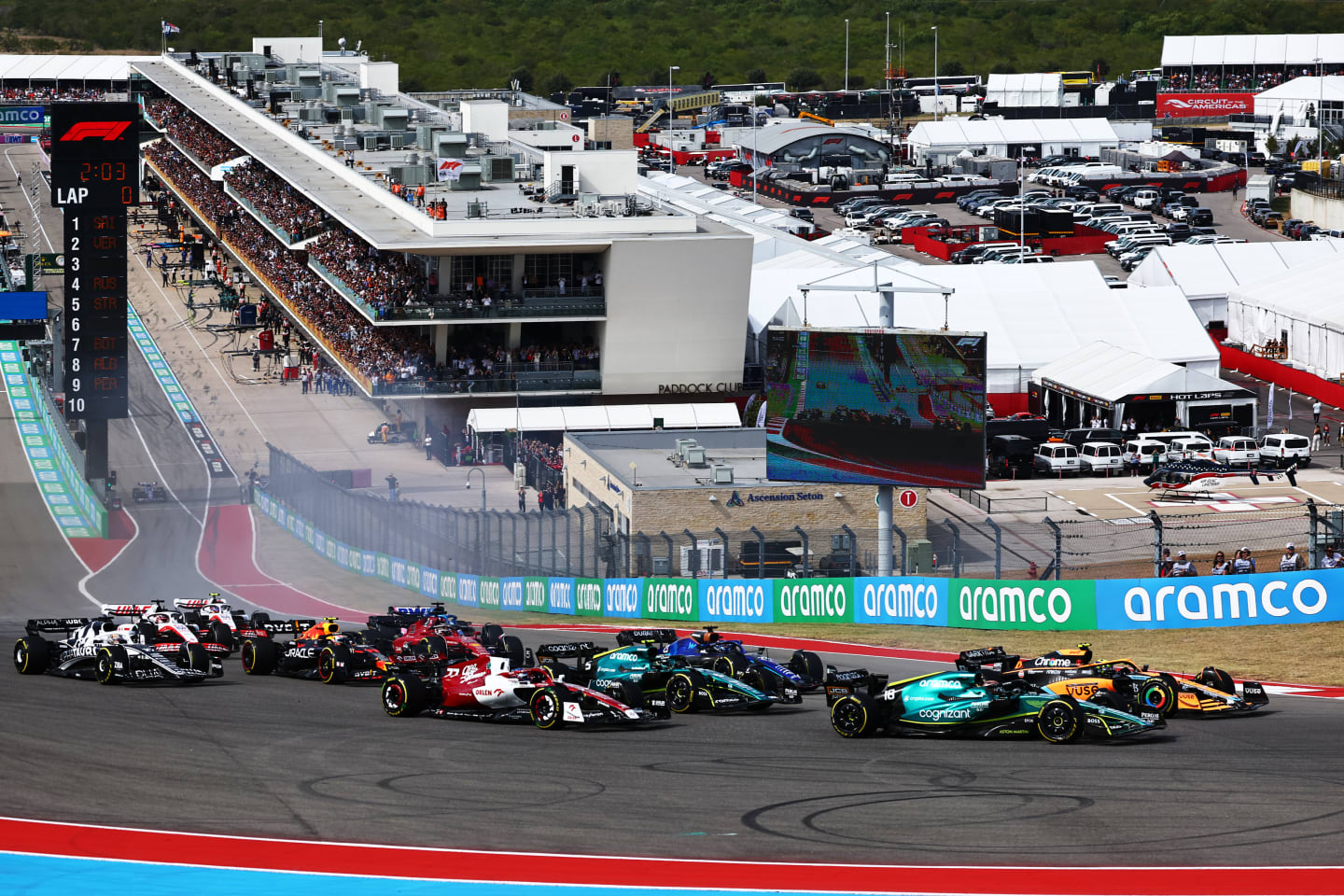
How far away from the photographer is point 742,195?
408 feet

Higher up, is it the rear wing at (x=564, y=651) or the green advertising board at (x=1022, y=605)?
the rear wing at (x=564, y=651)

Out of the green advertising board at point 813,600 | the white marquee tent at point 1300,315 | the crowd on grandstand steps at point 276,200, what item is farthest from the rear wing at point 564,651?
the crowd on grandstand steps at point 276,200

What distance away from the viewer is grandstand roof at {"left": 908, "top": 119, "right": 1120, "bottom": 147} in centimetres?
13688

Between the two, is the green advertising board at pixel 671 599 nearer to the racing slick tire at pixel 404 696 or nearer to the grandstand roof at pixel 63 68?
the racing slick tire at pixel 404 696

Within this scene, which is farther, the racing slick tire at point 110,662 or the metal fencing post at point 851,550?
the metal fencing post at point 851,550

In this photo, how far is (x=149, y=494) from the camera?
197 feet

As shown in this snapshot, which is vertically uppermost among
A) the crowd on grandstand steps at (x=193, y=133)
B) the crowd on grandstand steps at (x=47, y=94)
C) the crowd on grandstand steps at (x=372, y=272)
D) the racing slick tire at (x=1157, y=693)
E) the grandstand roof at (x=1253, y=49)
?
the grandstand roof at (x=1253, y=49)

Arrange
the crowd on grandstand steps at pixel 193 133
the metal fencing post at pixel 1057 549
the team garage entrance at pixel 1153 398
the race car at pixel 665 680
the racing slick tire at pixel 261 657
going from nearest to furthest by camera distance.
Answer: the race car at pixel 665 680 → the racing slick tire at pixel 261 657 → the metal fencing post at pixel 1057 549 → the team garage entrance at pixel 1153 398 → the crowd on grandstand steps at pixel 193 133

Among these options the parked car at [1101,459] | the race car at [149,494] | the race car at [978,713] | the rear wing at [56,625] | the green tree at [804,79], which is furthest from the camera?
the green tree at [804,79]

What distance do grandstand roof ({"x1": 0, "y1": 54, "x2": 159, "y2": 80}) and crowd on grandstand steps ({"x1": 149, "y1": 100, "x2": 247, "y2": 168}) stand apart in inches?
1044

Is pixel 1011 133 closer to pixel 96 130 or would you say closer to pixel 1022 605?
pixel 96 130

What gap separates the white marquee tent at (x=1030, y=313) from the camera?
68.6 meters

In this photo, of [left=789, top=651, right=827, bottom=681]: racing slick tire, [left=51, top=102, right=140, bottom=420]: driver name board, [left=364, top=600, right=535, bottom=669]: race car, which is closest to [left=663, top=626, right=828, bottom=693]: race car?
[left=789, top=651, right=827, bottom=681]: racing slick tire

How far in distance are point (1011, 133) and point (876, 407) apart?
105348 millimetres
